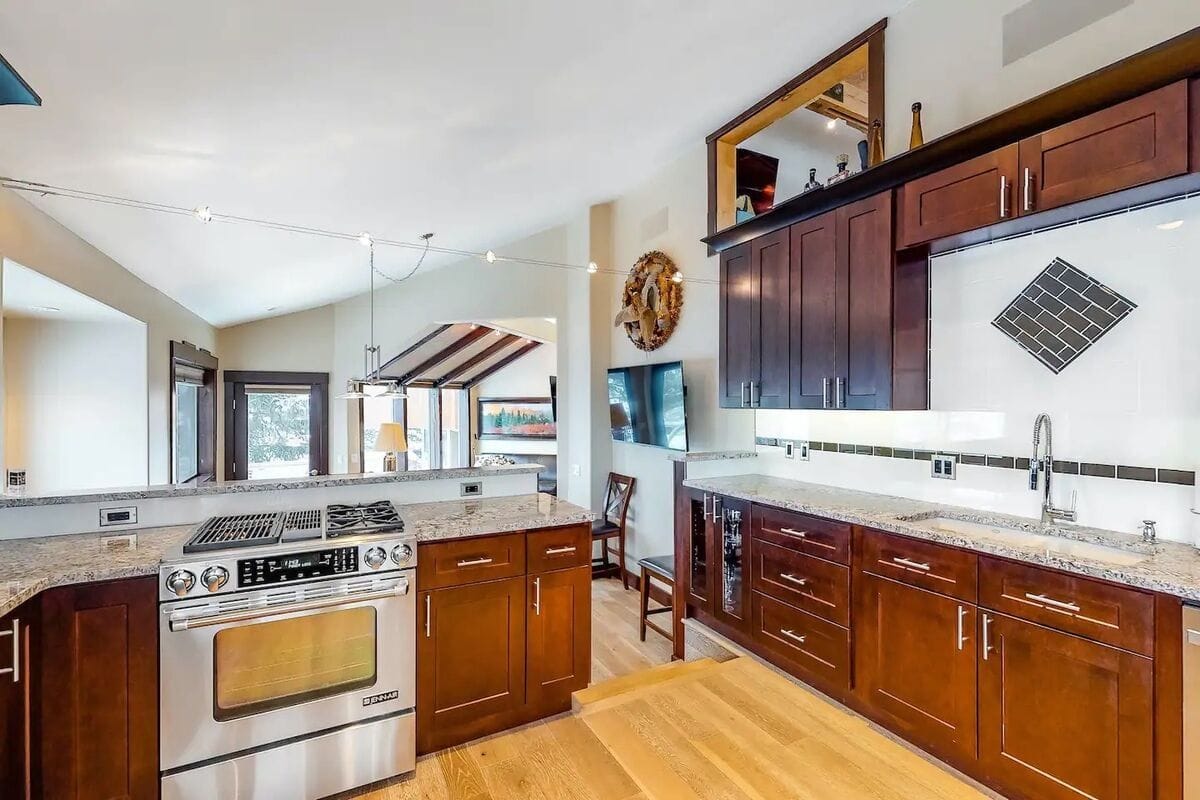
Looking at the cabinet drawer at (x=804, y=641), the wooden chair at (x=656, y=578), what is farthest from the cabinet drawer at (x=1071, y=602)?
the wooden chair at (x=656, y=578)

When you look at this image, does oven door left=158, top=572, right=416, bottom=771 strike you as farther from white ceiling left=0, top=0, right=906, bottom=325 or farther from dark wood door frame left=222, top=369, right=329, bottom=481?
dark wood door frame left=222, top=369, right=329, bottom=481

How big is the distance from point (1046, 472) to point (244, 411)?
7.90 meters

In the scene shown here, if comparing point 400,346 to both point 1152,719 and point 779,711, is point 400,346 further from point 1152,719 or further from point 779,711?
point 1152,719

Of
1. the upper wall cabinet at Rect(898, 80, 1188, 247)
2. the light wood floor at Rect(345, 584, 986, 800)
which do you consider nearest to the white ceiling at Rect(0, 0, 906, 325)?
the upper wall cabinet at Rect(898, 80, 1188, 247)

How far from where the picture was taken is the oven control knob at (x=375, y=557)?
2.14 meters

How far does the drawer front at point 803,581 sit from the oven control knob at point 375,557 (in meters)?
1.94

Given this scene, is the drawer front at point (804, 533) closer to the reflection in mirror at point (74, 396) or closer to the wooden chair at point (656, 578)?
the wooden chair at point (656, 578)

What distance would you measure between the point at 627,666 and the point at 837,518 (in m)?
1.74

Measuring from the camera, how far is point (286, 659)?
207 cm

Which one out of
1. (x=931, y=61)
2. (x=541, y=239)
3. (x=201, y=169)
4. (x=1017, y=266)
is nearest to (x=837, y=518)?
(x=1017, y=266)

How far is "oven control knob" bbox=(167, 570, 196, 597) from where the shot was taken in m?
1.89

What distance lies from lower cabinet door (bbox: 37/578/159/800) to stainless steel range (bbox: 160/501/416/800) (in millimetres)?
52

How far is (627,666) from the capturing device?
11.6ft

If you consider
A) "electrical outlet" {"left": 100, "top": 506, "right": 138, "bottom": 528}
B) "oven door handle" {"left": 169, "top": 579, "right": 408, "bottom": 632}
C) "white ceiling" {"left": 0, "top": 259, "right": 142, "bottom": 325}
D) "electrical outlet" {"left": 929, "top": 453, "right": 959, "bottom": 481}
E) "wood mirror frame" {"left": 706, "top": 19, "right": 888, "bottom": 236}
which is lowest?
"oven door handle" {"left": 169, "top": 579, "right": 408, "bottom": 632}
